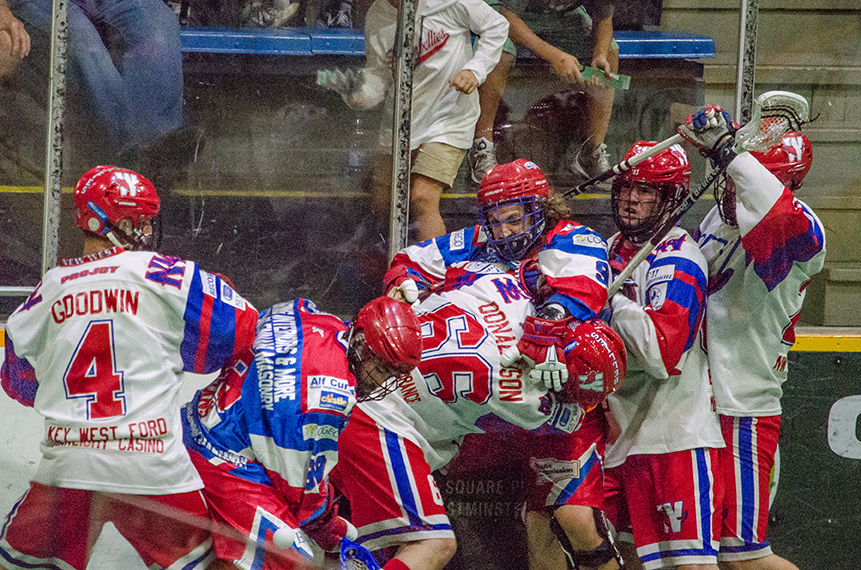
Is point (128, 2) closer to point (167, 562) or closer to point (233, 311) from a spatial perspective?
point (233, 311)

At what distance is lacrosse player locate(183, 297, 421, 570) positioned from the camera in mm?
2330

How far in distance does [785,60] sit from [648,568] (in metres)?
2.15

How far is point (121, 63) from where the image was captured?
10.6 feet

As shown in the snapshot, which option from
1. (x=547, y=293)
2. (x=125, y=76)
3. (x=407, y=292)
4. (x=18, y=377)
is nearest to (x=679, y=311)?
(x=547, y=293)

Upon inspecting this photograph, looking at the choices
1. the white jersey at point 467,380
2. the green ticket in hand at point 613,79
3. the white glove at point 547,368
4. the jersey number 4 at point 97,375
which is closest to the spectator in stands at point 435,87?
the green ticket in hand at point 613,79

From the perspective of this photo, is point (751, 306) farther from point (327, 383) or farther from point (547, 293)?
point (327, 383)

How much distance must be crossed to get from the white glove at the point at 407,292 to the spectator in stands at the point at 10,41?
151 centimetres

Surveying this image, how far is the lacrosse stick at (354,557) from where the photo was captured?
258 centimetres

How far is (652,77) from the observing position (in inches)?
145

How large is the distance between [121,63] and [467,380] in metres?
1.66

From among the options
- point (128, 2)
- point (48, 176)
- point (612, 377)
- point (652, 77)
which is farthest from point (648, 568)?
point (128, 2)

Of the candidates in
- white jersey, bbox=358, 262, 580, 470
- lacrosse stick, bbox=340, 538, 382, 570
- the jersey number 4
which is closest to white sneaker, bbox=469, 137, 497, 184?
white jersey, bbox=358, 262, 580, 470

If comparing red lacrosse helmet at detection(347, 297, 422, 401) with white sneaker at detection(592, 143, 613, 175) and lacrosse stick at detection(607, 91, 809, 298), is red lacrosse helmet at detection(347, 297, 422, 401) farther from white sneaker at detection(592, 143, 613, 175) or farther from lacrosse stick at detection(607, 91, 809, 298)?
white sneaker at detection(592, 143, 613, 175)

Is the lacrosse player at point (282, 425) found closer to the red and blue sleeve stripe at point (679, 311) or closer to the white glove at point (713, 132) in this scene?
the red and blue sleeve stripe at point (679, 311)
